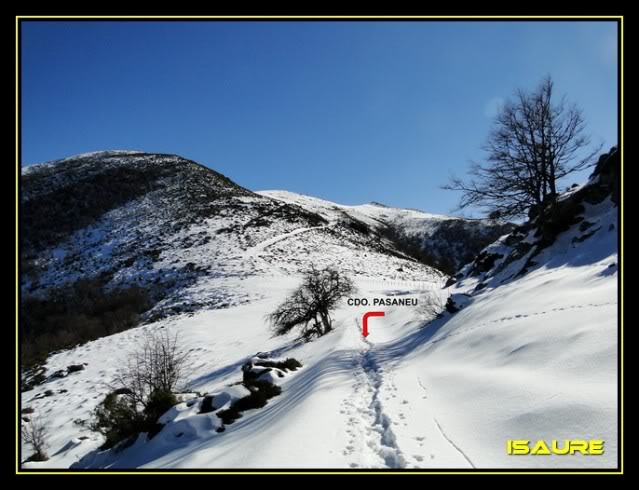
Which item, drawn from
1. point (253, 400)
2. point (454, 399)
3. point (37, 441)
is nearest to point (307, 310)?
point (253, 400)

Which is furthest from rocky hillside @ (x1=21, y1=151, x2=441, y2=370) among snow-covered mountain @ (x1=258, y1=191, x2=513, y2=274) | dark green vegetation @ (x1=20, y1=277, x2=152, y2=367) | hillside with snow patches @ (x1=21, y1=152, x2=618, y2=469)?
snow-covered mountain @ (x1=258, y1=191, x2=513, y2=274)

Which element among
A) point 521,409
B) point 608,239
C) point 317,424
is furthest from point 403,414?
point 608,239

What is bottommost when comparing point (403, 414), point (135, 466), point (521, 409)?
point (135, 466)

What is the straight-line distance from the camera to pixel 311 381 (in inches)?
368

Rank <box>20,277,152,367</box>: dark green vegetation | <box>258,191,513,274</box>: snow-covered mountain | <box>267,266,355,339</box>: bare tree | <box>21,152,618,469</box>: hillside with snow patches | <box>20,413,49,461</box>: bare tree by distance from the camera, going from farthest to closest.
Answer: <box>258,191,513,274</box>: snow-covered mountain < <box>20,277,152,367</box>: dark green vegetation < <box>267,266,355,339</box>: bare tree < <box>20,413,49,461</box>: bare tree < <box>21,152,618,469</box>: hillside with snow patches

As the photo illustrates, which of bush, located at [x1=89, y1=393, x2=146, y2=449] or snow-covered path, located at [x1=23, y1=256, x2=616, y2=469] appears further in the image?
bush, located at [x1=89, y1=393, x2=146, y2=449]

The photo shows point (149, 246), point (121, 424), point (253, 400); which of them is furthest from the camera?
point (149, 246)

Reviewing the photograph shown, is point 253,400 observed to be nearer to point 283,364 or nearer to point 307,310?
point 283,364

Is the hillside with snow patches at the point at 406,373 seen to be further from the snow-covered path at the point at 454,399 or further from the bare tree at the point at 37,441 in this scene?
the bare tree at the point at 37,441

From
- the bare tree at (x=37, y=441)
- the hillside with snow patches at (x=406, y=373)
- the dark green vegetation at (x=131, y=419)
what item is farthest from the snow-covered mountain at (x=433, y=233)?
the dark green vegetation at (x=131, y=419)

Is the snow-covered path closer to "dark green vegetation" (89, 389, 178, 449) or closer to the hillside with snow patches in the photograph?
the hillside with snow patches
